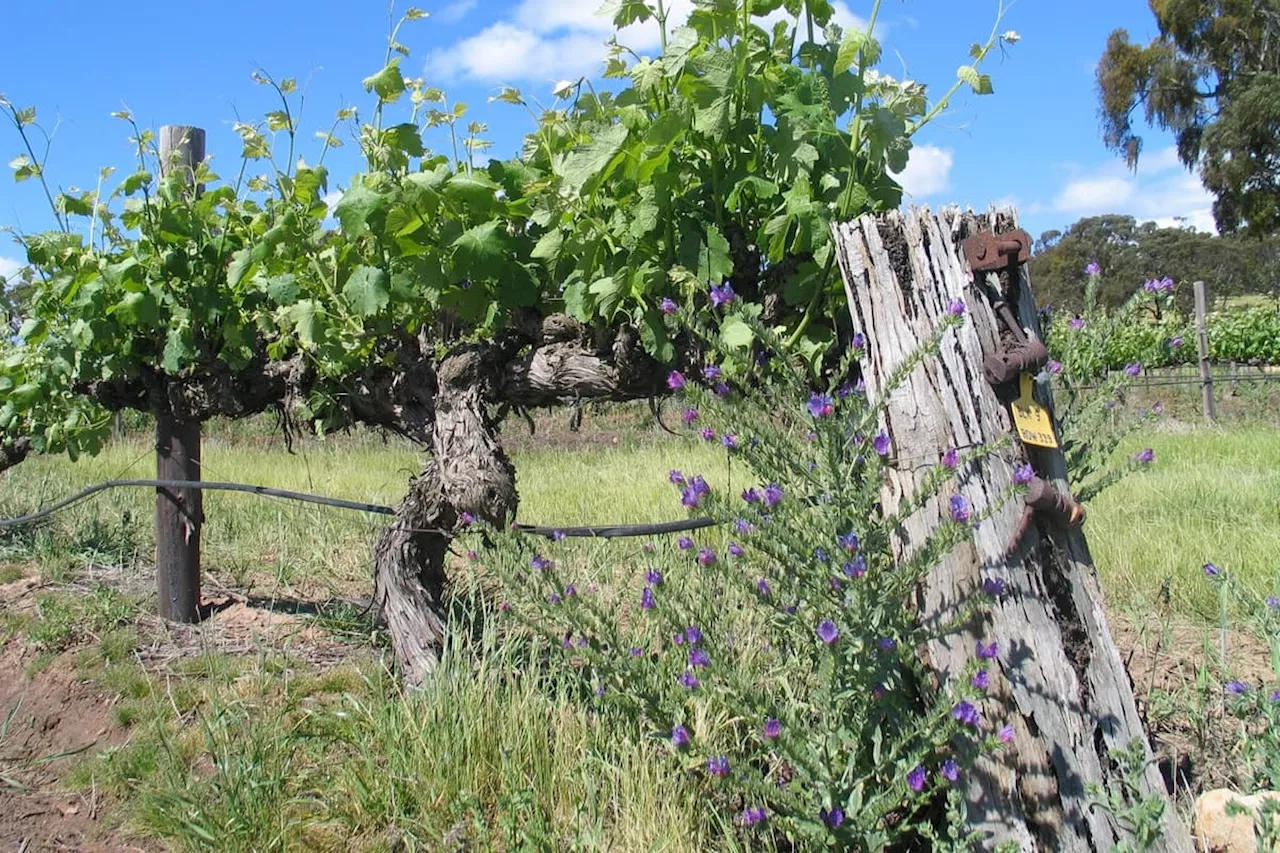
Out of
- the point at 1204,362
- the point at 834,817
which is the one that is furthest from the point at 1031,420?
the point at 1204,362

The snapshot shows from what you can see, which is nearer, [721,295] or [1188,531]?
[721,295]

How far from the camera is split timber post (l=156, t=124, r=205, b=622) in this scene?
13.8ft

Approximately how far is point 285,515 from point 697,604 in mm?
3606

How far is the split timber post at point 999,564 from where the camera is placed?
6.84 ft

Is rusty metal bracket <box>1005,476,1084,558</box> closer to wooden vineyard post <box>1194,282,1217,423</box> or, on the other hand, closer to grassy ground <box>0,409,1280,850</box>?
grassy ground <box>0,409,1280,850</box>

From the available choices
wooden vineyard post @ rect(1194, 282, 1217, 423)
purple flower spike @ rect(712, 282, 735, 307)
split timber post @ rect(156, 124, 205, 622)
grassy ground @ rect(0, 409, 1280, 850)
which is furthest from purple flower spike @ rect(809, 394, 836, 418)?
wooden vineyard post @ rect(1194, 282, 1217, 423)

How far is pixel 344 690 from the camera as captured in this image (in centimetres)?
329

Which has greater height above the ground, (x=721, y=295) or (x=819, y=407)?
(x=721, y=295)

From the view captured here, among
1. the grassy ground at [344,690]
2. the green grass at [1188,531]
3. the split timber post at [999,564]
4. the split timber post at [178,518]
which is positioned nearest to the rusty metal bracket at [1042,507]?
the split timber post at [999,564]

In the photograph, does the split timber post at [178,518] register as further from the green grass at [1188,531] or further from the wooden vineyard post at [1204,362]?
the wooden vineyard post at [1204,362]

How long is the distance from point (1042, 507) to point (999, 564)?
146 millimetres

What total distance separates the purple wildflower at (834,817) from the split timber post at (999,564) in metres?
0.33

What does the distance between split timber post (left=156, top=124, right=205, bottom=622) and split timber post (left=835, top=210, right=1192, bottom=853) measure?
9.87ft

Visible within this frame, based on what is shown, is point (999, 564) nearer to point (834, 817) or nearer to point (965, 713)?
point (965, 713)
